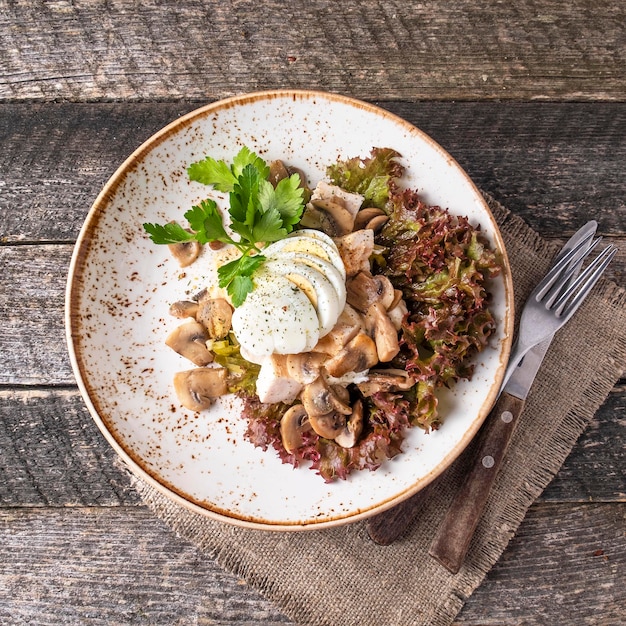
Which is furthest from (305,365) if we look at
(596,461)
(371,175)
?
(596,461)

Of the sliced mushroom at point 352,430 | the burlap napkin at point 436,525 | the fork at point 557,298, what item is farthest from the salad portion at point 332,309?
the burlap napkin at point 436,525

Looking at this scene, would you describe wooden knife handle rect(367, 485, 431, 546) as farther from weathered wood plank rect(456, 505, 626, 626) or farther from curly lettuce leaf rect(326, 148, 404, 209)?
curly lettuce leaf rect(326, 148, 404, 209)

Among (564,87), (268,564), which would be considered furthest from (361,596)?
(564,87)

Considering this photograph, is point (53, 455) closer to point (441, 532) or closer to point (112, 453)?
point (112, 453)

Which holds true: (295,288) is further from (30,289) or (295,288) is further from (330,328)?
(30,289)

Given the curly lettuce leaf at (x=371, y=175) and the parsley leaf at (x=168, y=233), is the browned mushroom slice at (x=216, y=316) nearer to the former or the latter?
the parsley leaf at (x=168, y=233)
